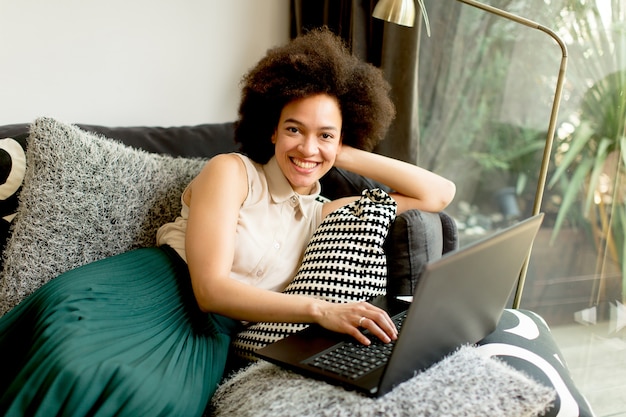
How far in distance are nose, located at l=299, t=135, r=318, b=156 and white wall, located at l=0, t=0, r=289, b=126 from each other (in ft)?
3.01

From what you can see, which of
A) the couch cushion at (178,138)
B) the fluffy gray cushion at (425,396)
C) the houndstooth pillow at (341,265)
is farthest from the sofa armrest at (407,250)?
the couch cushion at (178,138)

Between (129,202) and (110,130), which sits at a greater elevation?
(110,130)

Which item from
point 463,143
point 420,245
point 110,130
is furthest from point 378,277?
point 463,143

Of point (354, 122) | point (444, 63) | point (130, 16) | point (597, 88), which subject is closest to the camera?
point (354, 122)

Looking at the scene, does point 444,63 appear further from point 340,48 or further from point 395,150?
point 340,48

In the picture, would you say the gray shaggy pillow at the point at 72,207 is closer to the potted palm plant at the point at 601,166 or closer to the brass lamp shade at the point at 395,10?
the brass lamp shade at the point at 395,10

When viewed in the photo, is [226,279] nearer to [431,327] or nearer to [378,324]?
[378,324]

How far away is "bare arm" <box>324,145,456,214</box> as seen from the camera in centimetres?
182

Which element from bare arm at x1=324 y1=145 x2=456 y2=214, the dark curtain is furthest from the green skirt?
the dark curtain

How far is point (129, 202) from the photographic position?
166 cm

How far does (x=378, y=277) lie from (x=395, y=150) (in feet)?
2.57

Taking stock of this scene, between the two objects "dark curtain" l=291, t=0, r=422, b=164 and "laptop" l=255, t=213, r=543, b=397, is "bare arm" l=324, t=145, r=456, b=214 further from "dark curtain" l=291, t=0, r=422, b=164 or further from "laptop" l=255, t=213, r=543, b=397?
"laptop" l=255, t=213, r=543, b=397

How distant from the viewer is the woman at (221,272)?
1146 mm

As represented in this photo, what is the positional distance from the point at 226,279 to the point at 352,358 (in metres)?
0.41
